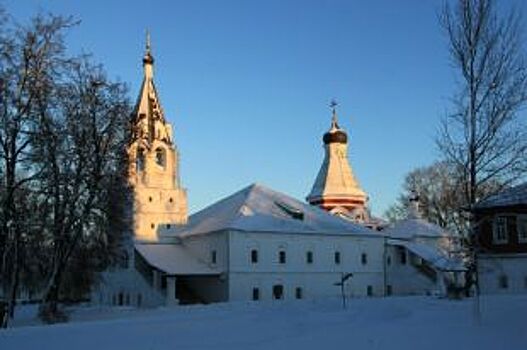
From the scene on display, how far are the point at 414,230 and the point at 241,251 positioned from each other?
19.7 meters

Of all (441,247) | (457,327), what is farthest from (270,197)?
(457,327)

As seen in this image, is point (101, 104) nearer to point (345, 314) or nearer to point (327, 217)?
point (345, 314)

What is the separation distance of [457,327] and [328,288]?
34246mm

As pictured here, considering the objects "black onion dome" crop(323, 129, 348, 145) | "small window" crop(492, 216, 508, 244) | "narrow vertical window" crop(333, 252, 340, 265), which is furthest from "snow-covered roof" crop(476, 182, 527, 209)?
"black onion dome" crop(323, 129, 348, 145)

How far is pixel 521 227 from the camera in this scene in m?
34.2

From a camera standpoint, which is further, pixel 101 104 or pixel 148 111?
pixel 148 111

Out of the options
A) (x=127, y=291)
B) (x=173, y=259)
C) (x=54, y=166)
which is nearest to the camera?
(x=54, y=166)

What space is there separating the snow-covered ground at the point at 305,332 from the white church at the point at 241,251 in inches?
→ 1029

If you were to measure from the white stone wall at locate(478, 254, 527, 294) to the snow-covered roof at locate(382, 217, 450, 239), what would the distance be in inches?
903

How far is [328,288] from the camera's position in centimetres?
4975

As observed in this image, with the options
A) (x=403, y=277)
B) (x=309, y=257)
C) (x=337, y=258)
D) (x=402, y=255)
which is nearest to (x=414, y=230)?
(x=402, y=255)

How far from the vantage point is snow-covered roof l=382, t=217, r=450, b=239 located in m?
58.9

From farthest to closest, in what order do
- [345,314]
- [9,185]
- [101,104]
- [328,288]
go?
1. [328,288]
2. [101,104]
3. [9,185]
4. [345,314]

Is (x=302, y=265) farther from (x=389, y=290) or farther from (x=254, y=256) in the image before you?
(x=389, y=290)
